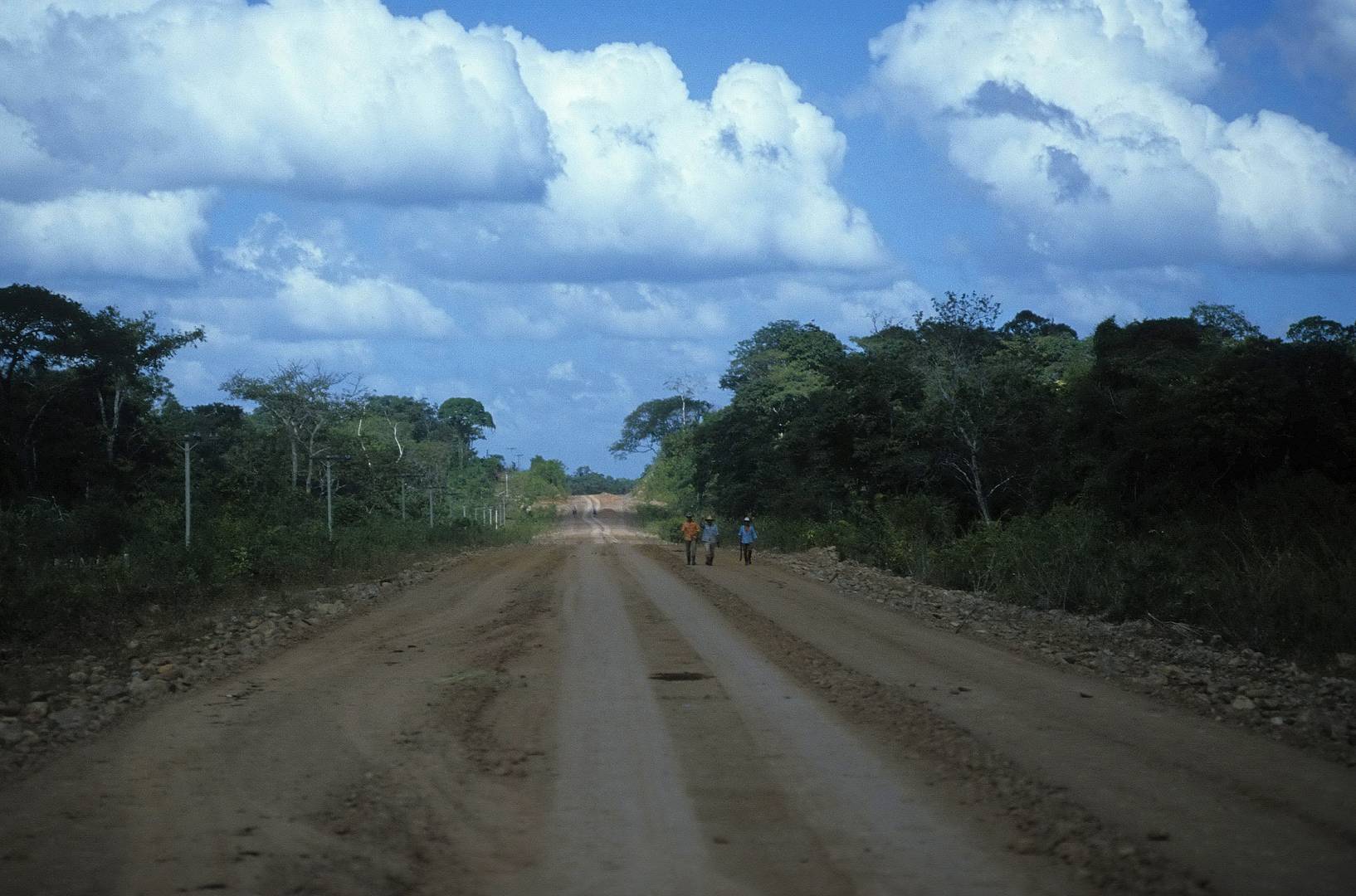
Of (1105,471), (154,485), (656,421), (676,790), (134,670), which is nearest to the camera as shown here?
(676,790)

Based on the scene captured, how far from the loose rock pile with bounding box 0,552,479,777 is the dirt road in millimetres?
514

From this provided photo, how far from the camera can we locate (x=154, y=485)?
42406mm

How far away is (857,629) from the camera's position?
17266mm

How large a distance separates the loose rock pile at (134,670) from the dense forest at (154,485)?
1171 millimetres

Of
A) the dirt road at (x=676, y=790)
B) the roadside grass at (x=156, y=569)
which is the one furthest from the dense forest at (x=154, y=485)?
the dirt road at (x=676, y=790)

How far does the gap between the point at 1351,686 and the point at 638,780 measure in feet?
23.2

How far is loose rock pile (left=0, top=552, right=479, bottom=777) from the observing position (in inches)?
392

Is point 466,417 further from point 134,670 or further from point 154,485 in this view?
point 134,670

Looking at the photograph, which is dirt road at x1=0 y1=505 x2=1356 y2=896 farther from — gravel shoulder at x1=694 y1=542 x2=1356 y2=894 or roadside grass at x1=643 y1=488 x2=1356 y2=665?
roadside grass at x1=643 y1=488 x2=1356 y2=665

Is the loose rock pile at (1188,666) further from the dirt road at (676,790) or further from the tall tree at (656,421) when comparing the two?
the tall tree at (656,421)

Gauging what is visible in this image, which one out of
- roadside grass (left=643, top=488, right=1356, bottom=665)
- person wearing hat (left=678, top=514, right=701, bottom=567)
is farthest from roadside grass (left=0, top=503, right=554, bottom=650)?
roadside grass (left=643, top=488, right=1356, bottom=665)

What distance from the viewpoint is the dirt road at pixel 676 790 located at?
19.6ft

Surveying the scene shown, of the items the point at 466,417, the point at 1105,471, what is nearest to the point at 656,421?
the point at 466,417

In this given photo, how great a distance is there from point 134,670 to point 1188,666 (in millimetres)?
11390
